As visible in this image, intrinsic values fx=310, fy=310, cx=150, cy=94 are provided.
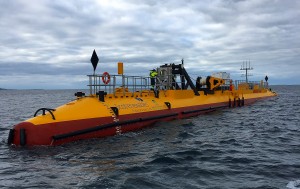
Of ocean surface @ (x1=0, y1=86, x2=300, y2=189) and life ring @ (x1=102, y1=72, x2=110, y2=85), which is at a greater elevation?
life ring @ (x1=102, y1=72, x2=110, y2=85)

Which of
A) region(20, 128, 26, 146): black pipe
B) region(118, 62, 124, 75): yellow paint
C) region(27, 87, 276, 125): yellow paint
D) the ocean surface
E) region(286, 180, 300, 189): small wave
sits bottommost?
region(286, 180, 300, 189): small wave

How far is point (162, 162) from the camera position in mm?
10016

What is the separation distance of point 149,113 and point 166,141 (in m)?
4.31

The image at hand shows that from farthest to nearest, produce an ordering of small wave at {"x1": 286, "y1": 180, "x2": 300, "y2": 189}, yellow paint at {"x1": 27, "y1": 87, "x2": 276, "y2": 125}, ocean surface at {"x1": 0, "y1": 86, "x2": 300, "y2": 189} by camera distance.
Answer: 1. yellow paint at {"x1": 27, "y1": 87, "x2": 276, "y2": 125}
2. ocean surface at {"x1": 0, "y1": 86, "x2": 300, "y2": 189}
3. small wave at {"x1": 286, "y1": 180, "x2": 300, "y2": 189}

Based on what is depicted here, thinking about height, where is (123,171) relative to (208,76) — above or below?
below

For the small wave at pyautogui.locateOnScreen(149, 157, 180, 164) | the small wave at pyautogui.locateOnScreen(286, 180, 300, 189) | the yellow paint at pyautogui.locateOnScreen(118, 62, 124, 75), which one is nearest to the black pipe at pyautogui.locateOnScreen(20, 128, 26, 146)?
the small wave at pyautogui.locateOnScreen(149, 157, 180, 164)

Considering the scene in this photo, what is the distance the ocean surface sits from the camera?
26.6ft

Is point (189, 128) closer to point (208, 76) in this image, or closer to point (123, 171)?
point (123, 171)

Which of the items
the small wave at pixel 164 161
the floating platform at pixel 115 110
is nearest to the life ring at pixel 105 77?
the floating platform at pixel 115 110

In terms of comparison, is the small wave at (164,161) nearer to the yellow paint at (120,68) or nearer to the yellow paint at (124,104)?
the yellow paint at (124,104)

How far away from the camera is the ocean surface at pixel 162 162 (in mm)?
8109

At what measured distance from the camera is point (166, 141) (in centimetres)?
1355

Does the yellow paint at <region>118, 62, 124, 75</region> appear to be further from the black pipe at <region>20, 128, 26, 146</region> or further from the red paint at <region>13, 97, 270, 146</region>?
the black pipe at <region>20, 128, 26, 146</region>

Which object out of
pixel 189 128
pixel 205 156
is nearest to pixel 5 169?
pixel 205 156
